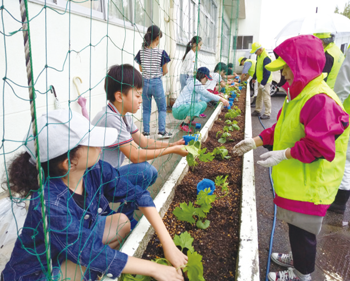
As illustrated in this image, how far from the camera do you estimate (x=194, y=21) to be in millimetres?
5988

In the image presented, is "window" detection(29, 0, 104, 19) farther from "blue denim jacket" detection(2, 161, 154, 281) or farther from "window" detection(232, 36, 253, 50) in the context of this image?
"window" detection(232, 36, 253, 50)

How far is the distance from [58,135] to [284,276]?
53.6 inches

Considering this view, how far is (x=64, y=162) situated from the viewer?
3.04 ft

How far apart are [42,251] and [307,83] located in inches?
54.2

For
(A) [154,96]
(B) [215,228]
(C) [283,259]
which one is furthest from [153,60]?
(C) [283,259]

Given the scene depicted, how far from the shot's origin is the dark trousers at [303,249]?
127 centimetres

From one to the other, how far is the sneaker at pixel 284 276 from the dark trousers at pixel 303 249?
0.25ft

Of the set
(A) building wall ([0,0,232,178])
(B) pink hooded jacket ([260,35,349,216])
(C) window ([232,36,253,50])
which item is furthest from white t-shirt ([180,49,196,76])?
(C) window ([232,36,253,50])

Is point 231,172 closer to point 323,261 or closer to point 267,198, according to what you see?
point 267,198

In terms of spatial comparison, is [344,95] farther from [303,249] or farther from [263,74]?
[263,74]

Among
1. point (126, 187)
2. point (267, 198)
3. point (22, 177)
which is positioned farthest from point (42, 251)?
point (267, 198)

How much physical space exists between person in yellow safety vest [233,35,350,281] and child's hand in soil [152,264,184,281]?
63 cm

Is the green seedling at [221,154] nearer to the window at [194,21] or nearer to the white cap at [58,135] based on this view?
the window at [194,21]

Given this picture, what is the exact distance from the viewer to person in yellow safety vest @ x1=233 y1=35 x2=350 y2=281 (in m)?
1.13
